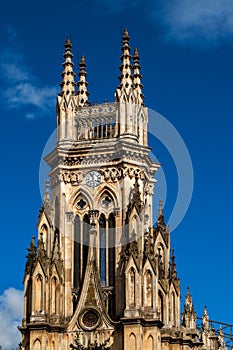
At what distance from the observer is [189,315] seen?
2574 inches

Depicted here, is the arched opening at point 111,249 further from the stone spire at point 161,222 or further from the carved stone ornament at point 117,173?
the stone spire at point 161,222

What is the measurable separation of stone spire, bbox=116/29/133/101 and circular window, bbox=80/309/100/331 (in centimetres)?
1304

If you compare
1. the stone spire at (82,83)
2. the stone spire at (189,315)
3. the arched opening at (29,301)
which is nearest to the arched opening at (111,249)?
the arched opening at (29,301)

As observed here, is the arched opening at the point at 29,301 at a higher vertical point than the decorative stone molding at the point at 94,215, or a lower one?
lower

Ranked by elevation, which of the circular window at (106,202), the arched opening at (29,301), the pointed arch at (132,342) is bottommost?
the pointed arch at (132,342)

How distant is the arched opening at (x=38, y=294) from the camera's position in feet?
190

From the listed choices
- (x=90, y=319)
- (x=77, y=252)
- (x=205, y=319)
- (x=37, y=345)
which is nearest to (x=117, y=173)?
(x=77, y=252)

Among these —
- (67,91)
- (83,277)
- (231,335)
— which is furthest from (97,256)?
(231,335)

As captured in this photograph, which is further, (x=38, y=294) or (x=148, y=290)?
(x=38, y=294)

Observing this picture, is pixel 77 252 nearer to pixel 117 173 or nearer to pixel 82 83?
pixel 117 173

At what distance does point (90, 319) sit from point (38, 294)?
3.26m

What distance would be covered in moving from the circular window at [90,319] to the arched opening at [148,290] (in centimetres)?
299

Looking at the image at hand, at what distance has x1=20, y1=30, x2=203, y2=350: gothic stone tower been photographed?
189 feet

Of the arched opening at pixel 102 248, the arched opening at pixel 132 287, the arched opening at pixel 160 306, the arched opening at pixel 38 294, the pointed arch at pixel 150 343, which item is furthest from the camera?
the arched opening at pixel 160 306
